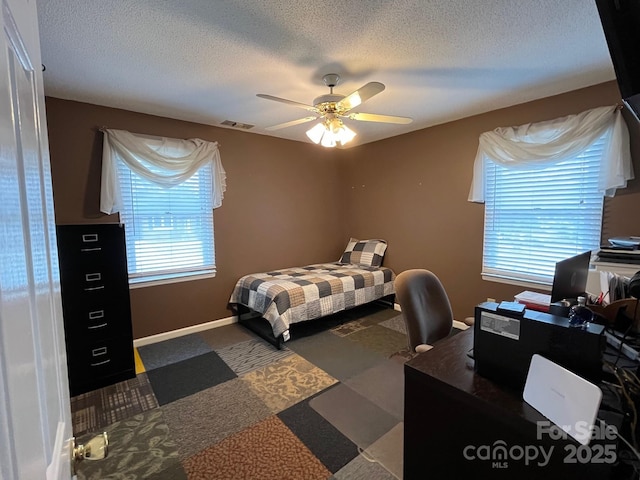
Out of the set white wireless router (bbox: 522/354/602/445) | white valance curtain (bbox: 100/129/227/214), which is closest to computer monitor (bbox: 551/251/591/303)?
white wireless router (bbox: 522/354/602/445)

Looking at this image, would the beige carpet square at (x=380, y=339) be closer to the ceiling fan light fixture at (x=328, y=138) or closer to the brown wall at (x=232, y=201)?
the brown wall at (x=232, y=201)

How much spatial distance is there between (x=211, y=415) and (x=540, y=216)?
3.34 metres

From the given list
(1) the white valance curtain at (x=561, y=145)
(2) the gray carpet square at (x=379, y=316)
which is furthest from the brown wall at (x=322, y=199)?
(2) the gray carpet square at (x=379, y=316)

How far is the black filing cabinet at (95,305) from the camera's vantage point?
2.25 metres

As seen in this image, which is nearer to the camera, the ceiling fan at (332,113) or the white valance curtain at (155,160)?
the ceiling fan at (332,113)

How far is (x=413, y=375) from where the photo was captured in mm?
1063

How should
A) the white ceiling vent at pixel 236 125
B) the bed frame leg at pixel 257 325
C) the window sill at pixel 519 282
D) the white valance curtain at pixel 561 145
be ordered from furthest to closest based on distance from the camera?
the white ceiling vent at pixel 236 125
the bed frame leg at pixel 257 325
the window sill at pixel 519 282
the white valance curtain at pixel 561 145

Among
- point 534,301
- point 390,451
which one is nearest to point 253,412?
point 390,451

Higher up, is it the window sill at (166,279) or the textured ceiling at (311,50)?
the textured ceiling at (311,50)

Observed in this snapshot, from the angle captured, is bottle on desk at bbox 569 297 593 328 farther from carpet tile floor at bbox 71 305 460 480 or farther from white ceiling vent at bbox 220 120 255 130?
white ceiling vent at bbox 220 120 255 130

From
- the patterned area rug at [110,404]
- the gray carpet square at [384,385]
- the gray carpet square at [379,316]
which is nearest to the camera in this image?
the patterned area rug at [110,404]

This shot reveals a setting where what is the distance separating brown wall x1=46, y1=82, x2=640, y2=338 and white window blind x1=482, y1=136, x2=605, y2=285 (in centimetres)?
14

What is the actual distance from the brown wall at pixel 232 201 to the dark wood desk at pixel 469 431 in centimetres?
297

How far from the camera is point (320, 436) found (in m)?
1.85
